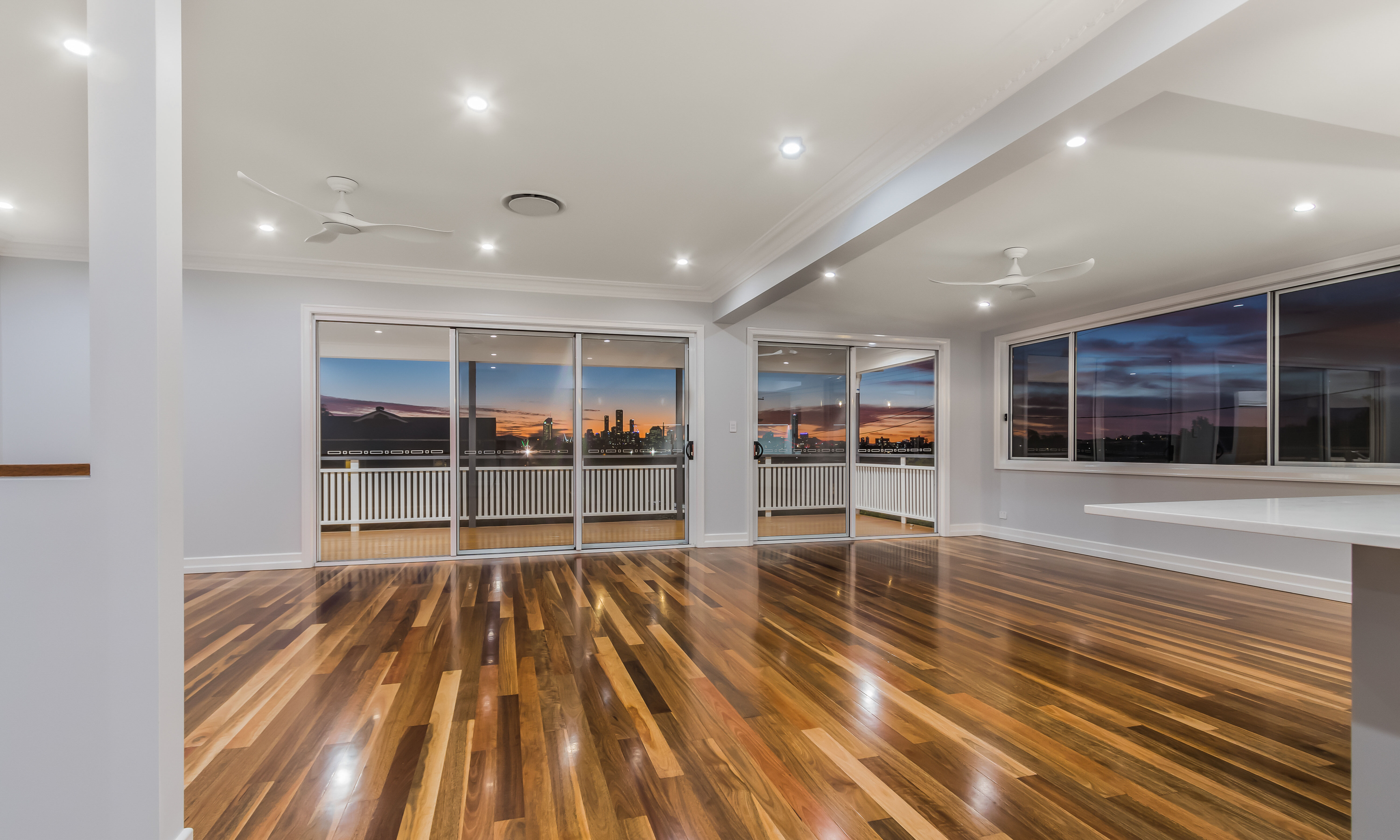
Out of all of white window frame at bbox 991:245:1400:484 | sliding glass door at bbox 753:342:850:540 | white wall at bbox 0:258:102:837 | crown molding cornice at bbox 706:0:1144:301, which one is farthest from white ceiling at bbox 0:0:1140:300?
white window frame at bbox 991:245:1400:484

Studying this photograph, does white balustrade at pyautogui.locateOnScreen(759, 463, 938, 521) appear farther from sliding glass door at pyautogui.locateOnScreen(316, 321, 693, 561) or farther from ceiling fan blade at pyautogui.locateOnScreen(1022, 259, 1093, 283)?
ceiling fan blade at pyautogui.locateOnScreen(1022, 259, 1093, 283)

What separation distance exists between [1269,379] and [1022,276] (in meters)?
2.31

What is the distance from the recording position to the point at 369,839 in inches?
61.2

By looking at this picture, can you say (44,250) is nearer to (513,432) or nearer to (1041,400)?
(513,432)

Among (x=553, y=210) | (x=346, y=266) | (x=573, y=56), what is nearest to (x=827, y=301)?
(x=553, y=210)

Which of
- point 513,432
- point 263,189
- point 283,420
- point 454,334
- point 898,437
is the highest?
point 263,189

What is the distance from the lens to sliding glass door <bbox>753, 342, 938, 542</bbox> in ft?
21.5

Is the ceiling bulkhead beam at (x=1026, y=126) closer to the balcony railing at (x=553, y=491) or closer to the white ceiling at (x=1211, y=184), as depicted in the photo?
the white ceiling at (x=1211, y=184)

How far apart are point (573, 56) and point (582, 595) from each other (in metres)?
3.25

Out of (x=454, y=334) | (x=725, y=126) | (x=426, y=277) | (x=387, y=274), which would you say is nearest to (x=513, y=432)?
(x=454, y=334)

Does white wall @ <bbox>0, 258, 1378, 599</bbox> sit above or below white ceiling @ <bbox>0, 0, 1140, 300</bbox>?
below

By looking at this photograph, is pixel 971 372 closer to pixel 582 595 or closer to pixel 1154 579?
pixel 1154 579

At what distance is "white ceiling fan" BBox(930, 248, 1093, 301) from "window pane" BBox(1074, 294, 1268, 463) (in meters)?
1.51

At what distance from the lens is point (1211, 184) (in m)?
3.23
